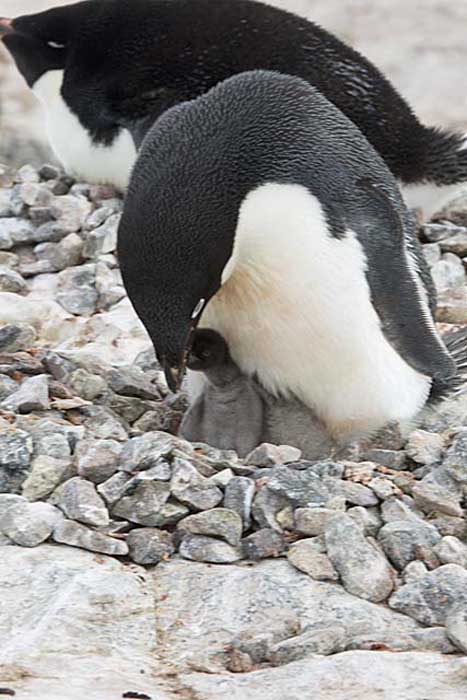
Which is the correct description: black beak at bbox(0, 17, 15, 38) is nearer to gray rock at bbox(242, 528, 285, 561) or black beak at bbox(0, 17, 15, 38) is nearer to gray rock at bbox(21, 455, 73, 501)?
gray rock at bbox(21, 455, 73, 501)

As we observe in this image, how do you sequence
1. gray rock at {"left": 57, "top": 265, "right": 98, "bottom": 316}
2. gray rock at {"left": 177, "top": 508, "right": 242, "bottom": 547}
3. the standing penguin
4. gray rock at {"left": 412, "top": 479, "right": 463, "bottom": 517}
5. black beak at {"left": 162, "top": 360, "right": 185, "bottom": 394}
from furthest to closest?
1. gray rock at {"left": 57, "top": 265, "right": 98, "bottom": 316}
2. black beak at {"left": 162, "top": 360, "right": 185, "bottom": 394}
3. the standing penguin
4. gray rock at {"left": 412, "top": 479, "right": 463, "bottom": 517}
5. gray rock at {"left": 177, "top": 508, "right": 242, "bottom": 547}

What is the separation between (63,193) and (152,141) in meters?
2.68

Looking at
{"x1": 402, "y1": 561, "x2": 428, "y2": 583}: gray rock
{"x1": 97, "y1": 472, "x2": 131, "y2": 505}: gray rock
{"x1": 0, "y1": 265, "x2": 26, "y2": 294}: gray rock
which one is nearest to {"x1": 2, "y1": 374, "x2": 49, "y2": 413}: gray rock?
{"x1": 97, "y1": 472, "x2": 131, "y2": 505}: gray rock

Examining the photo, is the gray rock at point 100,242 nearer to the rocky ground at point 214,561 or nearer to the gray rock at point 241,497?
the rocky ground at point 214,561

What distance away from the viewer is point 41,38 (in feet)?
19.6

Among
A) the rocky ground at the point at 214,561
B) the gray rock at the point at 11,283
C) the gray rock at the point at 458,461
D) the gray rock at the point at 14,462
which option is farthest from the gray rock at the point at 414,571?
the gray rock at the point at 11,283

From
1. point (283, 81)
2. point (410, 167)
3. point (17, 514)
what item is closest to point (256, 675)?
point (17, 514)

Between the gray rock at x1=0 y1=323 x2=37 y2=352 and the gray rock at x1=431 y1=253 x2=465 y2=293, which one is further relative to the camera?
the gray rock at x1=431 y1=253 x2=465 y2=293

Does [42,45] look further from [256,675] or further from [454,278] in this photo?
[256,675]

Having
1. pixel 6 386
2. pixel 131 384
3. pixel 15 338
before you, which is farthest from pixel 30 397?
pixel 15 338

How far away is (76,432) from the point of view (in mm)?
2957

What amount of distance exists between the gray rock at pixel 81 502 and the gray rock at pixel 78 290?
5.88 ft

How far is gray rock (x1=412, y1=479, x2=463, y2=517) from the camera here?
2719mm

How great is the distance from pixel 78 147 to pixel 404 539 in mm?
3464
